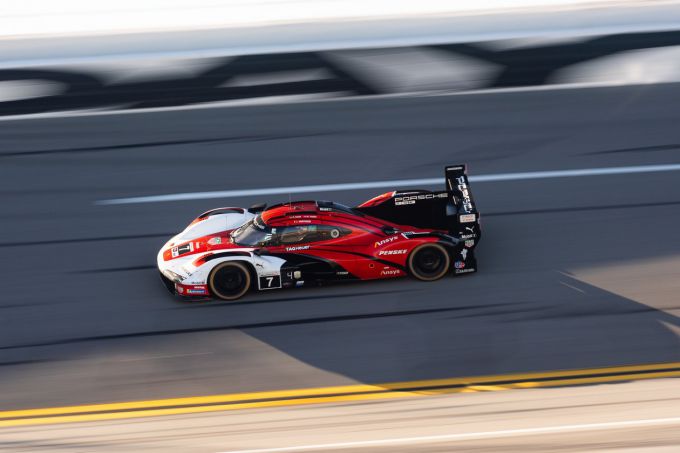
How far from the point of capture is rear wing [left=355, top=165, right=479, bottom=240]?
11.7m

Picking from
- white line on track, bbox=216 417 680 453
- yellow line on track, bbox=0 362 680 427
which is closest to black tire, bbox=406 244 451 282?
yellow line on track, bbox=0 362 680 427

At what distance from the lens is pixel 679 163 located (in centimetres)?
1438

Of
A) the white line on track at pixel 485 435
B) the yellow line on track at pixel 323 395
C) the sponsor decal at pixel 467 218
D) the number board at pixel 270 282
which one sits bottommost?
the white line on track at pixel 485 435

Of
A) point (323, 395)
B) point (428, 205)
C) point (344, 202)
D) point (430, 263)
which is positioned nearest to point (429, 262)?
point (430, 263)

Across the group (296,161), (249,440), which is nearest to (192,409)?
(249,440)

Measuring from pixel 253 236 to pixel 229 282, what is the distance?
64 cm

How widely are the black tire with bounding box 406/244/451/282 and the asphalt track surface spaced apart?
0.44 ft

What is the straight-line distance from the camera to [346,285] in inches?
443

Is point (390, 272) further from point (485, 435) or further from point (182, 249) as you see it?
point (485, 435)

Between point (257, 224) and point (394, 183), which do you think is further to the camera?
point (394, 183)

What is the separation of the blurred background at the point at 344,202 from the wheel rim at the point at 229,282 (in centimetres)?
19

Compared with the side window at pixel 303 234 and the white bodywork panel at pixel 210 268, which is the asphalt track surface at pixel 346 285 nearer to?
the white bodywork panel at pixel 210 268

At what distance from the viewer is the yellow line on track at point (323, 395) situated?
920 cm

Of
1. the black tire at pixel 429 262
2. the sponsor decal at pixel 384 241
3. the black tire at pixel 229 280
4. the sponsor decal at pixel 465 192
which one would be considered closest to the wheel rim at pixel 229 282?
the black tire at pixel 229 280
